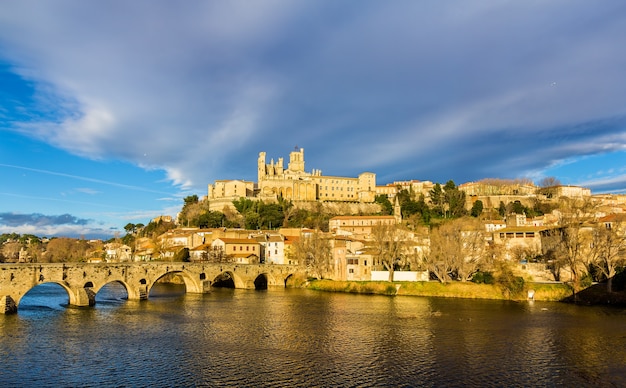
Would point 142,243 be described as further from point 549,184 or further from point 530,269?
point 549,184

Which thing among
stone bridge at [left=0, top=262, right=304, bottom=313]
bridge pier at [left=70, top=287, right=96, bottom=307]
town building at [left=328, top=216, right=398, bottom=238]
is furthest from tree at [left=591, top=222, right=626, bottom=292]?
bridge pier at [left=70, top=287, right=96, bottom=307]

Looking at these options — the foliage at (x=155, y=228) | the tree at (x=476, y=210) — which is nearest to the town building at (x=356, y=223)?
the tree at (x=476, y=210)

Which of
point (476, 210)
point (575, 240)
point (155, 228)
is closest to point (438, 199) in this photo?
point (476, 210)

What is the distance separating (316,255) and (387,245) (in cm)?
1108

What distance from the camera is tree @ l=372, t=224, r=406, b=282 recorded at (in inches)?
2397

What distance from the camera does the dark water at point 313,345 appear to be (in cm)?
2345

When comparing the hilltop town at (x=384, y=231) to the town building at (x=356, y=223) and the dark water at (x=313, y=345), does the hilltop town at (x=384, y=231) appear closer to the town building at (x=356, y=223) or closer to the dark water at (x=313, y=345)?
the town building at (x=356, y=223)

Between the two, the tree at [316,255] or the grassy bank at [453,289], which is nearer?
the grassy bank at [453,289]

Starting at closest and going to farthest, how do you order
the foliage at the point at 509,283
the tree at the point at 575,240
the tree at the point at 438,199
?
the tree at the point at 575,240, the foliage at the point at 509,283, the tree at the point at 438,199

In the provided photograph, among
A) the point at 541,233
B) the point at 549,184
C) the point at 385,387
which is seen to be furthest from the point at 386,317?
the point at 549,184

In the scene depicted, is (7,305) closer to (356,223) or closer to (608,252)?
(608,252)

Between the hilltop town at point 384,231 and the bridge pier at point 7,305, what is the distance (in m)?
36.2

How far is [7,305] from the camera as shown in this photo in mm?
40188

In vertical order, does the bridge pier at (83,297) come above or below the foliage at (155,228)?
below
